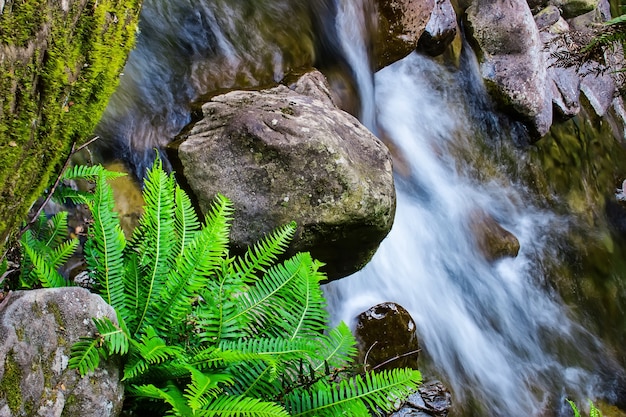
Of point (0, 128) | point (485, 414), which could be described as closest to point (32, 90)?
point (0, 128)

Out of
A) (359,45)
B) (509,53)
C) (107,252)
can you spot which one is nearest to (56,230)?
(107,252)

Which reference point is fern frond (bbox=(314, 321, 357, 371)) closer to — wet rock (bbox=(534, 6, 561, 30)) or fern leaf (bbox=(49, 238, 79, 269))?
fern leaf (bbox=(49, 238, 79, 269))

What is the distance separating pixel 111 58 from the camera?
2.71 m

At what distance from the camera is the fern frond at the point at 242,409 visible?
2.06m

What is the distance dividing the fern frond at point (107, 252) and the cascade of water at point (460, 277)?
9.19 feet

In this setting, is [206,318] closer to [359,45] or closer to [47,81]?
[47,81]

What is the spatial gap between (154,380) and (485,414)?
4333mm

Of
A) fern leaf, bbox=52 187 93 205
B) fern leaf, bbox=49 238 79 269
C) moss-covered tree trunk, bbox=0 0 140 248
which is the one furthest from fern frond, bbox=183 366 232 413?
fern leaf, bbox=52 187 93 205

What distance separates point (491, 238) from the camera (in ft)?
23.5

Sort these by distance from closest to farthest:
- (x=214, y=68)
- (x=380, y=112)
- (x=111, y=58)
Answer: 1. (x=111, y=58)
2. (x=214, y=68)
3. (x=380, y=112)

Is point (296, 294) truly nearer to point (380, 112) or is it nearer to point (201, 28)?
point (201, 28)

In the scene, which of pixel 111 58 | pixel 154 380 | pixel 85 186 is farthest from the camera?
pixel 85 186

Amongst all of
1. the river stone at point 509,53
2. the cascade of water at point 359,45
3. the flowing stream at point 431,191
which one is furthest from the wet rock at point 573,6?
the cascade of water at point 359,45

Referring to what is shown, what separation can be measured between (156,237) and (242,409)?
98cm
